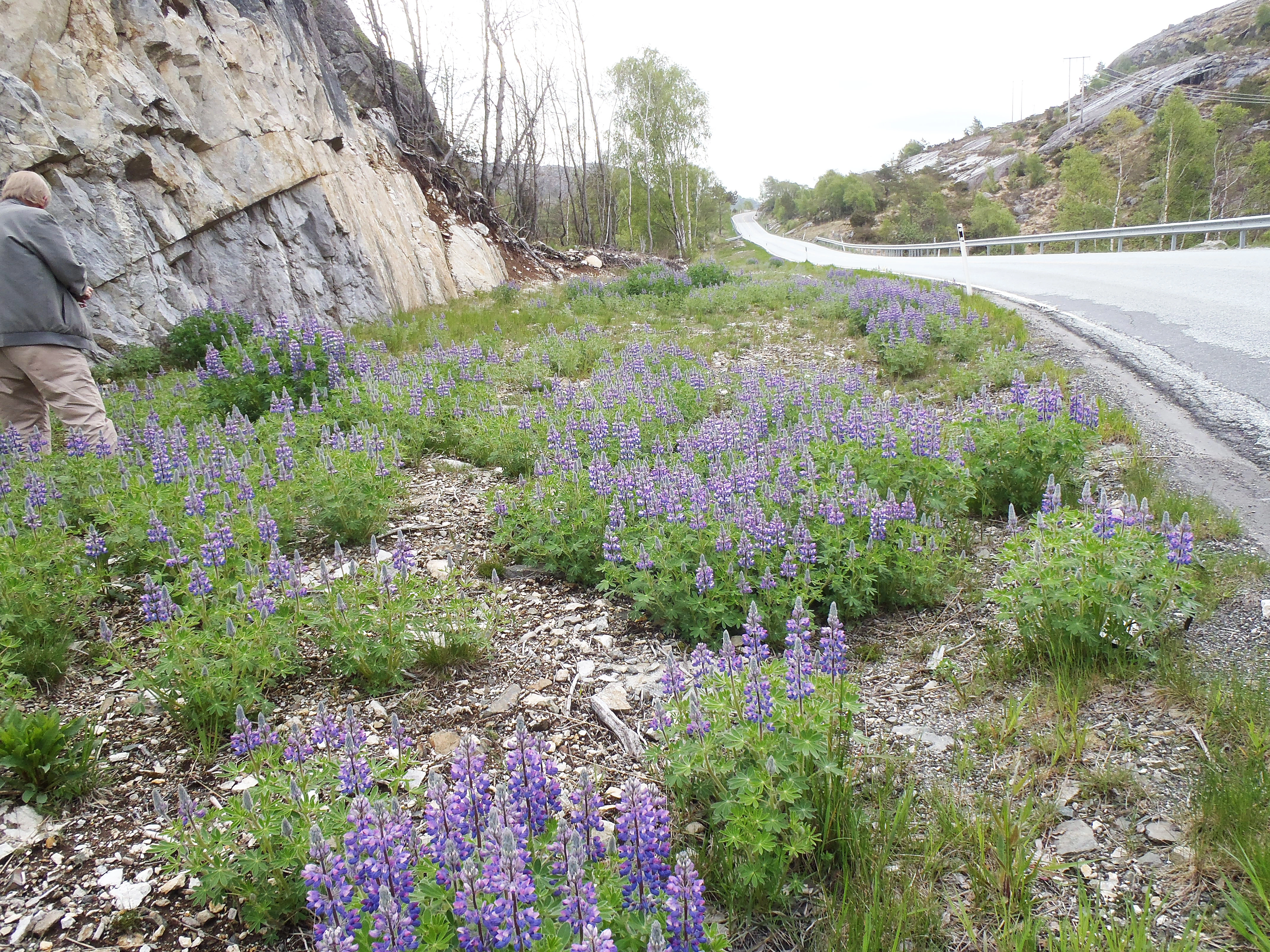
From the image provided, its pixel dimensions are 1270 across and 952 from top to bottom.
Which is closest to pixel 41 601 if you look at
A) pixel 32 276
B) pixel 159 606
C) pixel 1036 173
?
pixel 159 606

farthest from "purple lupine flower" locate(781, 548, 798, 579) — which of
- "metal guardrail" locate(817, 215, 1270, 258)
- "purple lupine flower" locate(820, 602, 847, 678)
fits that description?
"metal guardrail" locate(817, 215, 1270, 258)

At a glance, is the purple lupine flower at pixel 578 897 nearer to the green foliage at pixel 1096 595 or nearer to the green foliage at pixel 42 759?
the green foliage at pixel 42 759

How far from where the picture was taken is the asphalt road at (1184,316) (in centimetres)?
607

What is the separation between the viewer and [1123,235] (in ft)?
76.2

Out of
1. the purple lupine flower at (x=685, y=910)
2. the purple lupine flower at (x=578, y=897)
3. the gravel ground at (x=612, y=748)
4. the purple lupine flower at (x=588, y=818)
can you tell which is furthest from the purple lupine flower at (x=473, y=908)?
the gravel ground at (x=612, y=748)

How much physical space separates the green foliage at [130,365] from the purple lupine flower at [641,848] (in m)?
9.64

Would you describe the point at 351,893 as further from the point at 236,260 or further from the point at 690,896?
the point at 236,260

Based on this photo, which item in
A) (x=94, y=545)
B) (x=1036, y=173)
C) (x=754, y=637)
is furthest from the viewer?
(x=1036, y=173)

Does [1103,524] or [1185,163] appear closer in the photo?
[1103,524]

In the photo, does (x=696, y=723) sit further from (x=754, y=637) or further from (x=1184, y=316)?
(x=1184, y=316)

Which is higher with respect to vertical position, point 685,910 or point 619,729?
point 685,910

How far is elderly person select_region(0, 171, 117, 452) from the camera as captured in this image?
6406mm

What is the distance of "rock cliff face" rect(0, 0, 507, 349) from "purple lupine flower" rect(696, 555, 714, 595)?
957 centimetres

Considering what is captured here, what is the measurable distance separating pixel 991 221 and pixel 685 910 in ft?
217
